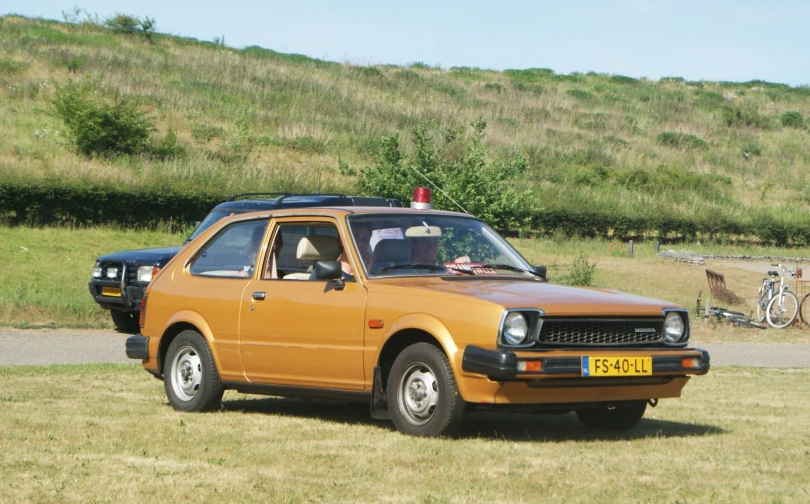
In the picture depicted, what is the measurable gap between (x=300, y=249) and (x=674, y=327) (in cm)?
284

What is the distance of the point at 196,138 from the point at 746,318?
115ft

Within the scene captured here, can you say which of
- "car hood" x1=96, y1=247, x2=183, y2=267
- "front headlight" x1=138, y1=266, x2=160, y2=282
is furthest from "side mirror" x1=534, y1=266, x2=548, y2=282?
"front headlight" x1=138, y1=266, x2=160, y2=282

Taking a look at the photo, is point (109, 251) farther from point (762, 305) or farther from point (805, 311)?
point (805, 311)

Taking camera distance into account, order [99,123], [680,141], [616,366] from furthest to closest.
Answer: [680,141] → [99,123] → [616,366]

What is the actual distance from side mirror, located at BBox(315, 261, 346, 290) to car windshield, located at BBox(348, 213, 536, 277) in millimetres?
215

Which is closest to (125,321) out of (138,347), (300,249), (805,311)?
(138,347)

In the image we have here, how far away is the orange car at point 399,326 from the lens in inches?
287

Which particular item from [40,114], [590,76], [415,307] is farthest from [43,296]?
[590,76]

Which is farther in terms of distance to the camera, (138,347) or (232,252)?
(138,347)

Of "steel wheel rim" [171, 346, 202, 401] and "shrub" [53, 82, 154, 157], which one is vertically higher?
"shrub" [53, 82, 154, 157]

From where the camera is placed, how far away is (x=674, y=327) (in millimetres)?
7996

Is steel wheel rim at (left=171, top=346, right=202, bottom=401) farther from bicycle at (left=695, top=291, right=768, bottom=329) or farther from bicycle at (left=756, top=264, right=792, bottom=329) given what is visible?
bicycle at (left=756, top=264, right=792, bottom=329)

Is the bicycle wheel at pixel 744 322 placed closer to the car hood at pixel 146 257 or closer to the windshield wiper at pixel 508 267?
the car hood at pixel 146 257

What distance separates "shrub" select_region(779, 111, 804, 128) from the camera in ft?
288
